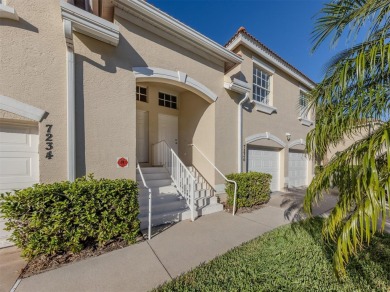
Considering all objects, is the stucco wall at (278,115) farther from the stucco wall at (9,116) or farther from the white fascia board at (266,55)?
the stucco wall at (9,116)

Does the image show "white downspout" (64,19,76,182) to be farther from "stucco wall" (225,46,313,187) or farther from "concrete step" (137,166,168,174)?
"stucco wall" (225,46,313,187)

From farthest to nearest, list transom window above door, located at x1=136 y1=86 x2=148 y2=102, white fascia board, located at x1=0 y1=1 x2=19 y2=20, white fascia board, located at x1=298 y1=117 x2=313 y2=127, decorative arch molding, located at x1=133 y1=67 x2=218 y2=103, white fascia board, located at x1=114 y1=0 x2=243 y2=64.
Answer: white fascia board, located at x1=298 y1=117 x2=313 y2=127 → transom window above door, located at x1=136 y1=86 x2=148 y2=102 → decorative arch molding, located at x1=133 y1=67 x2=218 y2=103 → white fascia board, located at x1=114 y1=0 x2=243 y2=64 → white fascia board, located at x1=0 y1=1 x2=19 y2=20

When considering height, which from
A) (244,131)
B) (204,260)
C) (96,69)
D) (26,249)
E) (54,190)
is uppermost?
(96,69)

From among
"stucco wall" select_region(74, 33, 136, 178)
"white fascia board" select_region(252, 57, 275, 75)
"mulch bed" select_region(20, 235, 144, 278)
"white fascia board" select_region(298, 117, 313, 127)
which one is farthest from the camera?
"white fascia board" select_region(298, 117, 313, 127)

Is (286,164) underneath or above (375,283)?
above

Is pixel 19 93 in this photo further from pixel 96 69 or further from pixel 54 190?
pixel 54 190

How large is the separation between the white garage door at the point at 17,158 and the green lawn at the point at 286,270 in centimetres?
328

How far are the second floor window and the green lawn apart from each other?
623cm

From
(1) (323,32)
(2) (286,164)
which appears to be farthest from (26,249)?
(2) (286,164)

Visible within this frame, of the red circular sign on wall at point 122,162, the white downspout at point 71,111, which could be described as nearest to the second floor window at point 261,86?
the red circular sign on wall at point 122,162

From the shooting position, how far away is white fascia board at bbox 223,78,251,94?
6.56 meters

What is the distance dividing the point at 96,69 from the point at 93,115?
3.36 feet

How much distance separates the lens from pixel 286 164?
9.73 meters

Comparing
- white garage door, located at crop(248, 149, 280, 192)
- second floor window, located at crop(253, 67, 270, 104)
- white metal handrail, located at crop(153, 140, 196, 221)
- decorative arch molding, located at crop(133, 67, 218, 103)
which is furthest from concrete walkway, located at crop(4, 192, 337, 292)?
second floor window, located at crop(253, 67, 270, 104)
